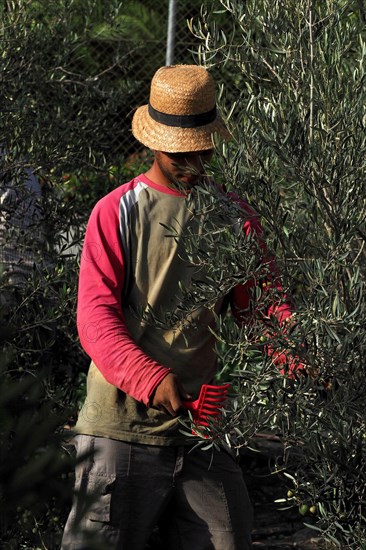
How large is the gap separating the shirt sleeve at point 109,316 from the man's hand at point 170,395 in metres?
0.02

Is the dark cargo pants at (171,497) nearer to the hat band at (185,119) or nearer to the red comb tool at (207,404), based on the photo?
the red comb tool at (207,404)

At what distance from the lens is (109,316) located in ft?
12.4

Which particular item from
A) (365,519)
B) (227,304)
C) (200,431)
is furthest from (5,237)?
(365,519)

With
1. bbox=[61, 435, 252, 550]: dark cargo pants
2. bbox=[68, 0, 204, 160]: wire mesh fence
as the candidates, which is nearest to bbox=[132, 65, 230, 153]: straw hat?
bbox=[61, 435, 252, 550]: dark cargo pants

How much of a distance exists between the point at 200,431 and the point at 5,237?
2.12 meters

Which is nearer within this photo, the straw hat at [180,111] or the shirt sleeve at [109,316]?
the shirt sleeve at [109,316]

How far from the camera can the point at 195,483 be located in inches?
157

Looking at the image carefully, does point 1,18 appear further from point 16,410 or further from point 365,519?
point 16,410

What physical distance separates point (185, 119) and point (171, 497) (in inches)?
52.5

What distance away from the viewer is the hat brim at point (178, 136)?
3.84m

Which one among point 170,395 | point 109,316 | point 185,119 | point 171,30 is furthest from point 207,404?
point 171,30

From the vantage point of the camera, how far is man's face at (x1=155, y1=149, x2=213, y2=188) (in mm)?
3805

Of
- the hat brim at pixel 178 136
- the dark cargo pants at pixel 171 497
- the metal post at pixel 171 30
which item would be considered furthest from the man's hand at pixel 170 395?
the metal post at pixel 171 30

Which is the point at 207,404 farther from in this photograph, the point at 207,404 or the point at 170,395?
the point at 170,395
